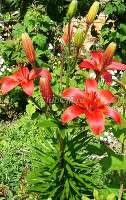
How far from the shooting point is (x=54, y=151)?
11.5 ft

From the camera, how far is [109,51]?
265 cm

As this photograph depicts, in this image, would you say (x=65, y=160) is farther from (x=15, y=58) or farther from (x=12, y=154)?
(x=15, y=58)

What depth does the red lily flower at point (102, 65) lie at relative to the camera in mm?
2719

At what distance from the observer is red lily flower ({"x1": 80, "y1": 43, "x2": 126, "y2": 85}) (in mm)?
2719

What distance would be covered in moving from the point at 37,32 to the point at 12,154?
193cm

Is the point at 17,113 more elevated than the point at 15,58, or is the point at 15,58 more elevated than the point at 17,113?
the point at 15,58

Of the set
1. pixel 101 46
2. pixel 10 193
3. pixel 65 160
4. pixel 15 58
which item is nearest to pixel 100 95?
pixel 65 160

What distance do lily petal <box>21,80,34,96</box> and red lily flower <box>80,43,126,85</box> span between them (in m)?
0.30

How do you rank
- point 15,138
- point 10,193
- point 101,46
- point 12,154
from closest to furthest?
point 10,193 < point 12,154 < point 15,138 < point 101,46

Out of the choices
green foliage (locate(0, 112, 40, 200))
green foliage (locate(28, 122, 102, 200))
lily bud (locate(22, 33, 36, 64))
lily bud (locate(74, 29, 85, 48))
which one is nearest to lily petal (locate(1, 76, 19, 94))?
lily bud (locate(22, 33, 36, 64))

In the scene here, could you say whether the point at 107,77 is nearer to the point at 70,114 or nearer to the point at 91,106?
the point at 91,106

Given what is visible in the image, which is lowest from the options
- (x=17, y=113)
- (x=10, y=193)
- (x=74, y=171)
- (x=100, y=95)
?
(x=17, y=113)

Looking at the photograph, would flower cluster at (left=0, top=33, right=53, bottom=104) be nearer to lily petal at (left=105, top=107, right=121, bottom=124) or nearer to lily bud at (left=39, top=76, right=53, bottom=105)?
lily bud at (left=39, top=76, right=53, bottom=105)

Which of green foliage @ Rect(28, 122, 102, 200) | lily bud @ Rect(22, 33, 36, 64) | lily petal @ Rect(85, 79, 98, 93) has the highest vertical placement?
lily bud @ Rect(22, 33, 36, 64)
